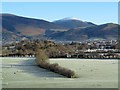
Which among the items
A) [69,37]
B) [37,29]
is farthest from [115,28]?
[37,29]

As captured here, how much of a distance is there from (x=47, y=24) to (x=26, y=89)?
146062 mm

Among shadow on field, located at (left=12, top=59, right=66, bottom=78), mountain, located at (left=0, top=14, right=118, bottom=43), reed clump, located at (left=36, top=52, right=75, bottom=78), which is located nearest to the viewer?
reed clump, located at (left=36, top=52, right=75, bottom=78)

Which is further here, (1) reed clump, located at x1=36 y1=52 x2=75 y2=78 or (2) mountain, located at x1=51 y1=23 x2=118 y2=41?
(2) mountain, located at x1=51 y1=23 x2=118 y2=41

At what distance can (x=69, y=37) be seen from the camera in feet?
366

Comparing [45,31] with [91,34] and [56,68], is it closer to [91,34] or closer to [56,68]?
[91,34]

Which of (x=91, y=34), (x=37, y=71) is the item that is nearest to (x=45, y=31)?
(x=91, y=34)

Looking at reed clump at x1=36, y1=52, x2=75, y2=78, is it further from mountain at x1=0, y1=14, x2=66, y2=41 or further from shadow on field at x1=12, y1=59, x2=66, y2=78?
mountain at x1=0, y1=14, x2=66, y2=41

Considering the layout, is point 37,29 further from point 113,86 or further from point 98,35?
point 113,86

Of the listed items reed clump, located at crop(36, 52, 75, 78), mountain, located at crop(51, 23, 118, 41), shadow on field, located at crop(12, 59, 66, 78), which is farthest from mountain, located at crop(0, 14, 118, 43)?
shadow on field, located at crop(12, 59, 66, 78)

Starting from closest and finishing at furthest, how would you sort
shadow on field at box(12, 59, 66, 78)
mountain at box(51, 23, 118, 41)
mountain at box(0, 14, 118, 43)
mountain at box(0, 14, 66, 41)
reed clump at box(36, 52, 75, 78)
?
reed clump at box(36, 52, 75, 78)
shadow on field at box(12, 59, 66, 78)
mountain at box(51, 23, 118, 41)
mountain at box(0, 14, 118, 43)
mountain at box(0, 14, 66, 41)

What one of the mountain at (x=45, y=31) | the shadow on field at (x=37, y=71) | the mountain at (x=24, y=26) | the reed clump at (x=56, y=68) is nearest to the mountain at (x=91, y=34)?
the mountain at (x=45, y=31)

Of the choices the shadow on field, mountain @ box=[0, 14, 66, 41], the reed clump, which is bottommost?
the shadow on field

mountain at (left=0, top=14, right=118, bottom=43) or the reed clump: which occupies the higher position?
mountain at (left=0, top=14, right=118, bottom=43)

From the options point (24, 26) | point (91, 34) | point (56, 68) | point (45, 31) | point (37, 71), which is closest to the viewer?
point (56, 68)
